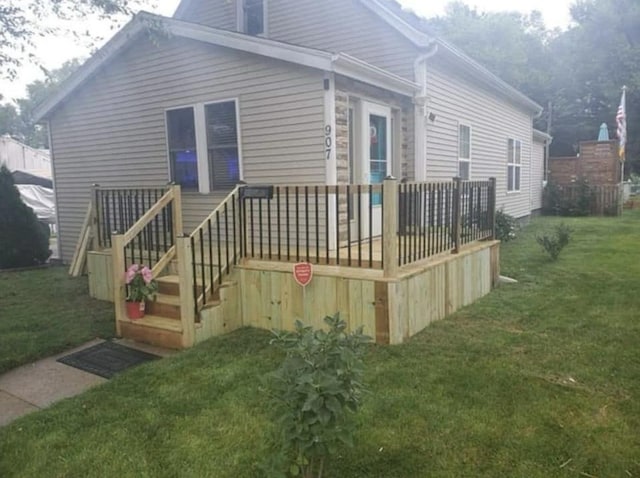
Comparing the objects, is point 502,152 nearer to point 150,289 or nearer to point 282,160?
point 282,160

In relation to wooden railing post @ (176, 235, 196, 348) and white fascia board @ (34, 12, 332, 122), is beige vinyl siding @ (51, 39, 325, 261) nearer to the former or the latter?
white fascia board @ (34, 12, 332, 122)

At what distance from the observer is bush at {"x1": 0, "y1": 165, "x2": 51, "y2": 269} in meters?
9.01

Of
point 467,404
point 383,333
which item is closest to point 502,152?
point 383,333

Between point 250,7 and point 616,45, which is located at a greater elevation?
point 616,45

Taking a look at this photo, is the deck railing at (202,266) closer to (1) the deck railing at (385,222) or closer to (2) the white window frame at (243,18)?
(1) the deck railing at (385,222)

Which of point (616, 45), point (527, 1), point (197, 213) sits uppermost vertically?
point (527, 1)


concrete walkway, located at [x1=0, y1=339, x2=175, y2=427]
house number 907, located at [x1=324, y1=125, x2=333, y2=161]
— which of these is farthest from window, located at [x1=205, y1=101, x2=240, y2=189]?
concrete walkway, located at [x1=0, y1=339, x2=175, y2=427]

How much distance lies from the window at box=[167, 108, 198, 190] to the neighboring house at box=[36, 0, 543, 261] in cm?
2

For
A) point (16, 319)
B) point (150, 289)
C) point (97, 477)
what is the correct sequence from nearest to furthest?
point (97, 477) → point (150, 289) → point (16, 319)

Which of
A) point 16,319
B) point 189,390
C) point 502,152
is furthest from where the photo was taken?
point 502,152

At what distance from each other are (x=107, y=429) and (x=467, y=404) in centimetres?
219

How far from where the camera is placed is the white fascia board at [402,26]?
7.22 m

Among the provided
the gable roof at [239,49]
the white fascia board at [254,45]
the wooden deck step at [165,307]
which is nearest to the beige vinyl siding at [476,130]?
the gable roof at [239,49]

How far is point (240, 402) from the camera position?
3.27 metres
